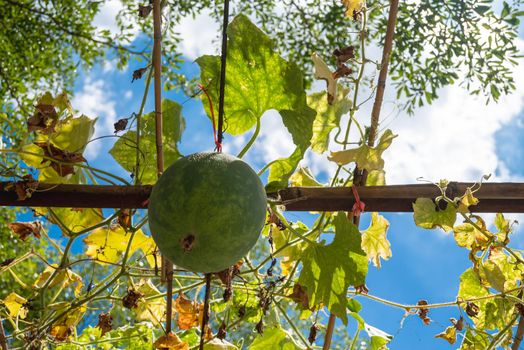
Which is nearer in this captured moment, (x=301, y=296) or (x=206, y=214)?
(x=206, y=214)

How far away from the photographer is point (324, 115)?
1.17m

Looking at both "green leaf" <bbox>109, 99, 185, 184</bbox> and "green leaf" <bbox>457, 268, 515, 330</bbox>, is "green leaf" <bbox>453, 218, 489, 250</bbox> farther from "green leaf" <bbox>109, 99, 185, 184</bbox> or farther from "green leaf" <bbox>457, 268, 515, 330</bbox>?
"green leaf" <bbox>109, 99, 185, 184</bbox>

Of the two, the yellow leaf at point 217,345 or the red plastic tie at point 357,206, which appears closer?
the red plastic tie at point 357,206

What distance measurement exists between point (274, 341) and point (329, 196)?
0.48 meters

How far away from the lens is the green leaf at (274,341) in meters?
1.29

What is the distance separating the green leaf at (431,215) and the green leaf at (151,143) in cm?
45

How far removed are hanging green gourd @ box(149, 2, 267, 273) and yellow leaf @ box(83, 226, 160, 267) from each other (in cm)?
44

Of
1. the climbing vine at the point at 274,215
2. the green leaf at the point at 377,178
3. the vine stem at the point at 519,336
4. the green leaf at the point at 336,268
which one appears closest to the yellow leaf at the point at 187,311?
the climbing vine at the point at 274,215

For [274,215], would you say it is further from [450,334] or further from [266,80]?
[450,334]

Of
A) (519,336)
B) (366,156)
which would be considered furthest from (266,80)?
(519,336)

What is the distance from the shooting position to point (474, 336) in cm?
146

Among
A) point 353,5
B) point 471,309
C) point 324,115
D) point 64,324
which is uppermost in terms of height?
point 353,5

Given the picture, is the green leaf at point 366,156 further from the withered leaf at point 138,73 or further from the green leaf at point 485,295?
the green leaf at point 485,295

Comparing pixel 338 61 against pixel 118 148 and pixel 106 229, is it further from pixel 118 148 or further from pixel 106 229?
pixel 106 229
